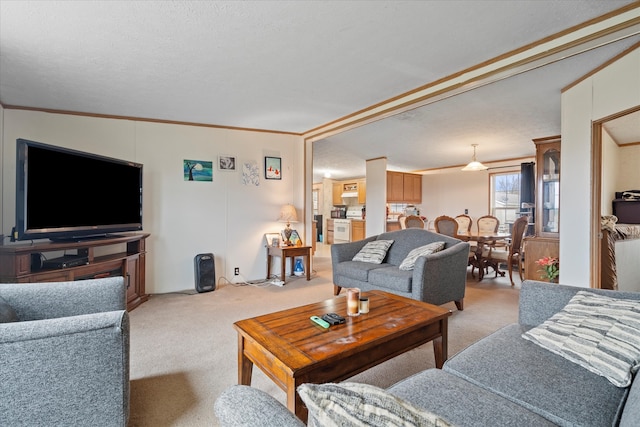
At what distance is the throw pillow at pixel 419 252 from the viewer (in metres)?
3.27

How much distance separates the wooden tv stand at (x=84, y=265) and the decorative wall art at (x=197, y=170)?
99 cm

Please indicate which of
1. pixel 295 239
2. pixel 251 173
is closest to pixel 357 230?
pixel 295 239

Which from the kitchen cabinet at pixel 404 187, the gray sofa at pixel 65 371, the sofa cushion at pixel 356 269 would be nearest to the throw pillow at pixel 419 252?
the sofa cushion at pixel 356 269

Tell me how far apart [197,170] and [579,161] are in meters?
4.45

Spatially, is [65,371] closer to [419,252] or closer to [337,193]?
[419,252]

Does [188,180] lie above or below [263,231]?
above

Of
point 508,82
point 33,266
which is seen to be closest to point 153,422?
point 33,266

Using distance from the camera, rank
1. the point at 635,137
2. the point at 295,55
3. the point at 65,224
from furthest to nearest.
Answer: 1. the point at 635,137
2. the point at 65,224
3. the point at 295,55

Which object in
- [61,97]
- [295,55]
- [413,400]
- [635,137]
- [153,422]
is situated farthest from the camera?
[635,137]

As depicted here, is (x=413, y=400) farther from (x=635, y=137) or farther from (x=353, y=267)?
(x=635, y=137)

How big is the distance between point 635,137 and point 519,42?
410 centimetres

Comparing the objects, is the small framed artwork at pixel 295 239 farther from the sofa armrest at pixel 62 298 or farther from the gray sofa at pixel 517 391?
the gray sofa at pixel 517 391

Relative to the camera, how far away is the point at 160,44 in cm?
229

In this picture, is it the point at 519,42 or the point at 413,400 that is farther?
the point at 519,42
